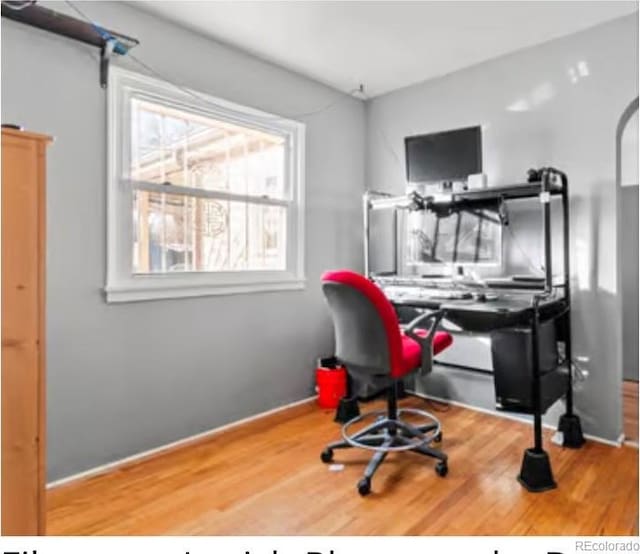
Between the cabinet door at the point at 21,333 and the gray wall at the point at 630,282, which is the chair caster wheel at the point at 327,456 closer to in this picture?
the cabinet door at the point at 21,333

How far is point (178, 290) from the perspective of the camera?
2.55 meters

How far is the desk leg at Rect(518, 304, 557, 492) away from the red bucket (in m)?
1.31

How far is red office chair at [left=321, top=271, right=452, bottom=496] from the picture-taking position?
2.05m

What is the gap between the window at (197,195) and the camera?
2328mm

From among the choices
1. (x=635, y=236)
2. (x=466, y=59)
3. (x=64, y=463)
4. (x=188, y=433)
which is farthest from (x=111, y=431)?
(x=635, y=236)

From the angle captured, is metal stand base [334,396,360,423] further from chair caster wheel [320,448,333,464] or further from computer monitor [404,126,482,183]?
computer monitor [404,126,482,183]

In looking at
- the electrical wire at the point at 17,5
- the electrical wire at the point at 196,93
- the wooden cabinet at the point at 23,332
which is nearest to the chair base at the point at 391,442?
the wooden cabinet at the point at 23,332

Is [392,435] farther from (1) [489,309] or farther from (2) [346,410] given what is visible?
(1) [489,309]

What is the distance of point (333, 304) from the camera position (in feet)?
7.29

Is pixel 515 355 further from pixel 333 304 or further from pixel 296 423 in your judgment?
pixel 296 423

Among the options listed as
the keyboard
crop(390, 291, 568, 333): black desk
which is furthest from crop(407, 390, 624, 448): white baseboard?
the keyboard

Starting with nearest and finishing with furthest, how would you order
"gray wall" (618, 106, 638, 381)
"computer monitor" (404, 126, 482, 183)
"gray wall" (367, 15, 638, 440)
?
"gray wall" (367, 15, 638, 440)
"computer monitor" (404, 126, 482, 183)
"gray wall" (618, 106, 638, 381)

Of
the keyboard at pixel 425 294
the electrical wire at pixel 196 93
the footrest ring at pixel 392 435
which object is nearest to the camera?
the electrical wire at pixel 196 93

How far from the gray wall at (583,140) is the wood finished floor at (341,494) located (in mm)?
467
